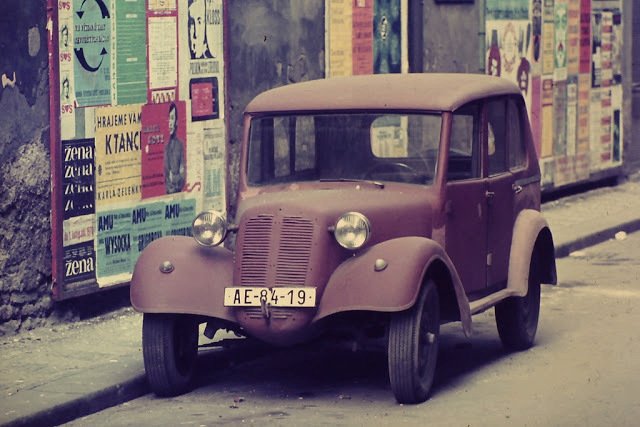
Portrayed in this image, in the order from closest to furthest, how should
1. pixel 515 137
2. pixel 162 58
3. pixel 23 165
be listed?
pixel 23 165 < pixel 515 137 < pixel 162 58

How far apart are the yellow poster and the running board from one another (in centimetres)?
486

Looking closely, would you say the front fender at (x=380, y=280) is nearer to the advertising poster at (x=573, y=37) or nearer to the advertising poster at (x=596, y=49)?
the advertising poster at (x=573, y=37)

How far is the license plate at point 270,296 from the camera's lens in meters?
8.31

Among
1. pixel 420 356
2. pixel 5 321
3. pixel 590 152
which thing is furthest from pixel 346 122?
pixel 590 152

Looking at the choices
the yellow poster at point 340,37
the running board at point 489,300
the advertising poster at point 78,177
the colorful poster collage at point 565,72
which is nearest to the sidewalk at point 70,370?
the advertising poster at point 78,177

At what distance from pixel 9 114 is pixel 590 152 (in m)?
11.1

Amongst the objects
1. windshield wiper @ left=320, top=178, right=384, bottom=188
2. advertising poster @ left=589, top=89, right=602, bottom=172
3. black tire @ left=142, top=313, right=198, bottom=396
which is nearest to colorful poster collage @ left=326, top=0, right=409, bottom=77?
advertising poster @ left=589, top=89, right=602, bottom=172

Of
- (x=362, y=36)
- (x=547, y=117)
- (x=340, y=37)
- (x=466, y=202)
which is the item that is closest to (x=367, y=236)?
(x=466, y=202)

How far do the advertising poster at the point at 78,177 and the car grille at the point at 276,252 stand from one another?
232cm

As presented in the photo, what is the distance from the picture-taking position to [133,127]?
37.0ft

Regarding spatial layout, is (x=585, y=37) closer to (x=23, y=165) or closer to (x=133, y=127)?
(x=133, y=127)

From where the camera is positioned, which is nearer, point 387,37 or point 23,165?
point 23,165

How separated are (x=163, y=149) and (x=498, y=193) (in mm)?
2846

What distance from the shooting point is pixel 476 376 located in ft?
30.7
